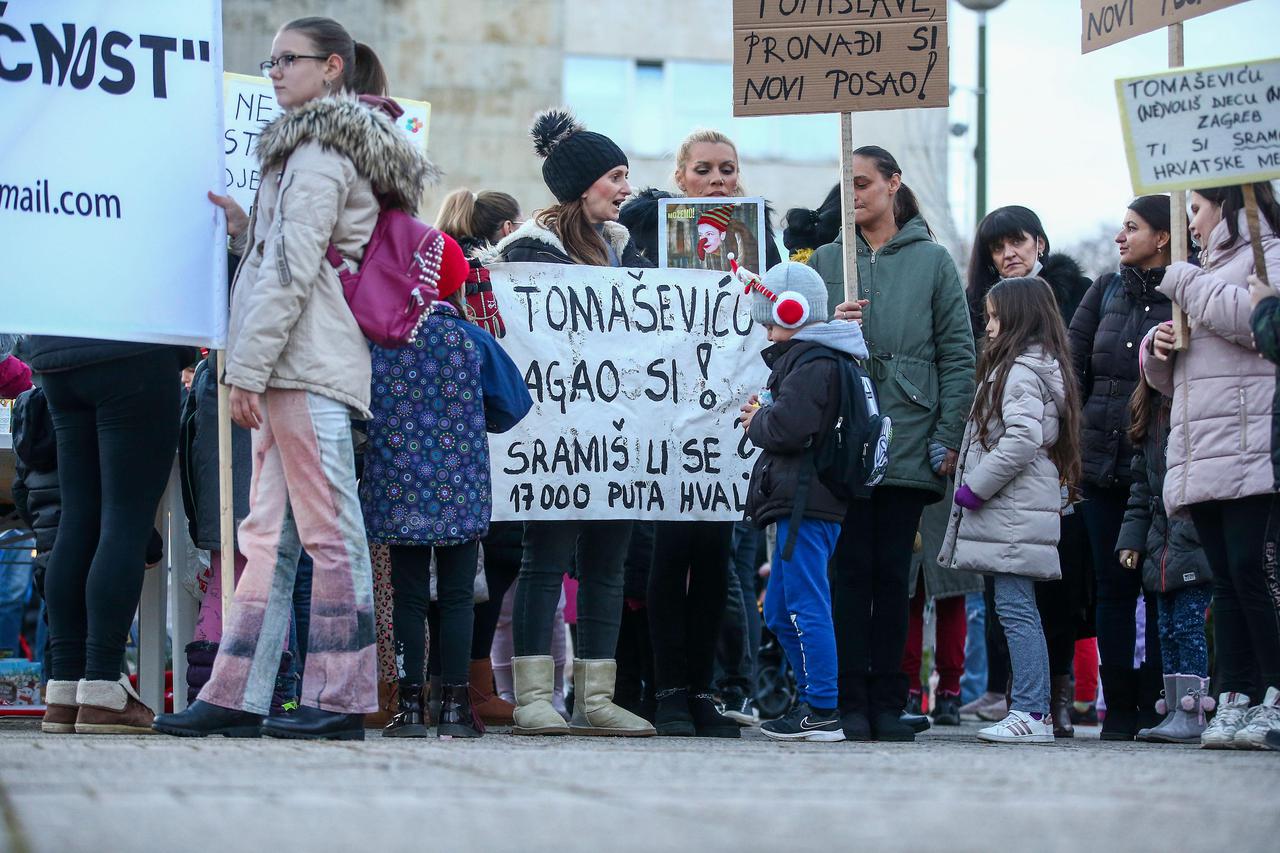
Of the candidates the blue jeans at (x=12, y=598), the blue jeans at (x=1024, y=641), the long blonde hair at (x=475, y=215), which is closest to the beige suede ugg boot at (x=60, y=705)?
the long blonde hair at (x=475, y=215)

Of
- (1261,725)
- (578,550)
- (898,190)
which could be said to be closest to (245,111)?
(578,550)

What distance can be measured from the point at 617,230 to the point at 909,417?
136cm

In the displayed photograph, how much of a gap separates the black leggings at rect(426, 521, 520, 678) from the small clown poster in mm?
1424

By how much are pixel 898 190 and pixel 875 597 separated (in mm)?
1663

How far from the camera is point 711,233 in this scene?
7039 mm

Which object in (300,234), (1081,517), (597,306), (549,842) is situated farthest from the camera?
(1081,517)

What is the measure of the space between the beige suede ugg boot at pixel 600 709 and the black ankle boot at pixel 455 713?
22.2 inches

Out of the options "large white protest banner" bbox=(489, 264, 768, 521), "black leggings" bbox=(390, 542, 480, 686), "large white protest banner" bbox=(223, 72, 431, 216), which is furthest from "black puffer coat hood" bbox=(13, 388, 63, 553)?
"large white protest banner" bbox=(489, 264, 768, 521)

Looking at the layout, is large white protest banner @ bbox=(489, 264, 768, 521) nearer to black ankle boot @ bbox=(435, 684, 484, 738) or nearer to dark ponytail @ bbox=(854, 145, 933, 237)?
dark ponytail @ bbox=(854, 145, 933, 237)

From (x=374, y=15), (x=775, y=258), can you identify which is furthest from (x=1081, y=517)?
(x=374, y=15)

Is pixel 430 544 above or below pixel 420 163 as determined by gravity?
below

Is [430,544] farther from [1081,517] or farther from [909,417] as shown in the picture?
[1081,517]

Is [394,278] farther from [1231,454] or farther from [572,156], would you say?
[1231,454]

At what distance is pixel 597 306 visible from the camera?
6.81 meters
